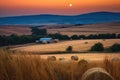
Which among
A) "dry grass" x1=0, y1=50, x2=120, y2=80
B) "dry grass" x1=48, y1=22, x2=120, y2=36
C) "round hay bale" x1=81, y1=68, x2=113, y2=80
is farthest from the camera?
"dry grass" x1=48, y1=22, x2=120, y2=36

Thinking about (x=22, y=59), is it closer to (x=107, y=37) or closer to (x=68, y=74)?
(x=68, y=74)

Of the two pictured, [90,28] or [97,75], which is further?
[90,28]

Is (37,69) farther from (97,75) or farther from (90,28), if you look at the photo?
Answer: (90,28)

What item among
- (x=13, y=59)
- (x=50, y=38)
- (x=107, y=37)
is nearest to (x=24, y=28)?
(x=50, y=38)

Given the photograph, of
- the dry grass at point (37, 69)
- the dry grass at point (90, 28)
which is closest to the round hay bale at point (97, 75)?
the dry grass at point (37, 69)

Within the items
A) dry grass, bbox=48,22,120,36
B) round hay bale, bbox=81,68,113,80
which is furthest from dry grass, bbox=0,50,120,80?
dry grass, bbox=48,22,120,36

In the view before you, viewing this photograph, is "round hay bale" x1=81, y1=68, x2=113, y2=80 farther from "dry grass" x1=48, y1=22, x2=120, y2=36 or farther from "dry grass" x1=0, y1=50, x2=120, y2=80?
"dry grass" x1=48, y1=22, x2=120, y2=36

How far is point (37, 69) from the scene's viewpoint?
4.34 meters

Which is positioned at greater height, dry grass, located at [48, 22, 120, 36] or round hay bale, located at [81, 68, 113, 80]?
round hay bale, located at [81, 68, 113, 80]

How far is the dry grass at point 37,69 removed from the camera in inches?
170

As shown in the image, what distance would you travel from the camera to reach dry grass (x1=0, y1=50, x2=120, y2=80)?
432cm

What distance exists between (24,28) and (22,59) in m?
39.6

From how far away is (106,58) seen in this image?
4773mm

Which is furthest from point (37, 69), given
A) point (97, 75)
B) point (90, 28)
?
point (90, 28)
